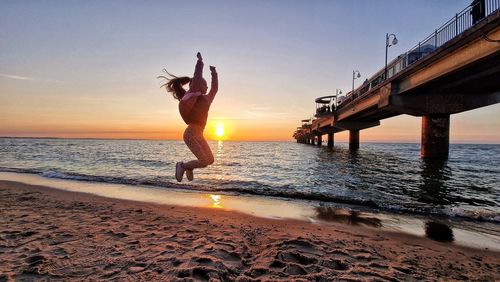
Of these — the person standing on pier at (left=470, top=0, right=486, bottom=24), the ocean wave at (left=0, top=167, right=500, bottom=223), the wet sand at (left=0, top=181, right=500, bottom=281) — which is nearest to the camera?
the wet sand at (left=0, top=181, right=500, bottom=281)

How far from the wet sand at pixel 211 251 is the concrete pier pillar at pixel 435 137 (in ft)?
87.4

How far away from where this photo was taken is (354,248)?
16.3 feet

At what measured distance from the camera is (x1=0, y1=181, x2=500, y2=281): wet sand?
12.3ft

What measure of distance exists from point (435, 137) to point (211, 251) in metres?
31.2

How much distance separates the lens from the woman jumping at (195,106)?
4.00m

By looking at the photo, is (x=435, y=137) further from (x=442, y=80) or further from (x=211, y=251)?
(x=211, y=251)

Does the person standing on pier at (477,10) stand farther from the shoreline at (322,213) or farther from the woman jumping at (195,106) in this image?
the woman jumping at (195,106)

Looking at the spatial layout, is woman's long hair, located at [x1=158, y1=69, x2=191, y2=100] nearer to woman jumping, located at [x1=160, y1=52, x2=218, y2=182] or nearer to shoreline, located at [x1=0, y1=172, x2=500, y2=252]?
woman jumping, located at [x1=160, y1=52, x2=218, y2=182]

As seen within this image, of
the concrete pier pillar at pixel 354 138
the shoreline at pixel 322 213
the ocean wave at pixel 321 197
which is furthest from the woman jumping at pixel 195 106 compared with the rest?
the concrete pier pillar at pixel 354 138

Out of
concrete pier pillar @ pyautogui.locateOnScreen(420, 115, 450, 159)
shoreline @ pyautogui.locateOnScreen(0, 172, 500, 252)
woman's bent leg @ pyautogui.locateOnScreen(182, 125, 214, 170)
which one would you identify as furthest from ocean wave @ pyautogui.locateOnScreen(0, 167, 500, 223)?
concrete pier pillar @ pyautogui.locateOnScreen(420, 115, 450, 159)

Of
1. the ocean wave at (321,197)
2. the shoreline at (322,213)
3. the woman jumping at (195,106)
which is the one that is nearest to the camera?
the woman jumping at (195,106)

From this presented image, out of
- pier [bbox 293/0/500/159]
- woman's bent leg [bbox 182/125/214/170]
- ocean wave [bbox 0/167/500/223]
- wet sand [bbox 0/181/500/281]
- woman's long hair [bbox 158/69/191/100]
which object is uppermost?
pier [bbox 293/0/500/159]

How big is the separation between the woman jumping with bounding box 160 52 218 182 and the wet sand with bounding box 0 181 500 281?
53.2 inches

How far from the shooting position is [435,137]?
28.9m
